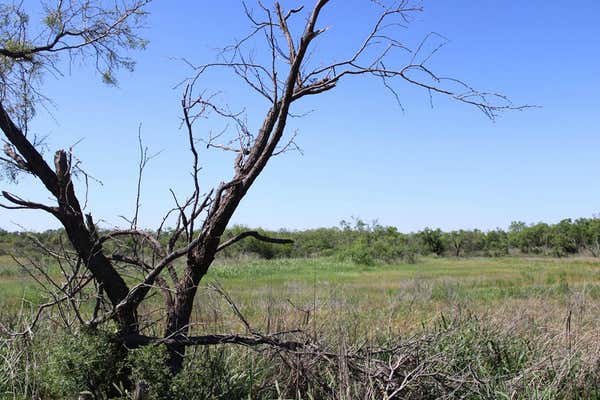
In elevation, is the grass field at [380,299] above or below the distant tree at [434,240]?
below

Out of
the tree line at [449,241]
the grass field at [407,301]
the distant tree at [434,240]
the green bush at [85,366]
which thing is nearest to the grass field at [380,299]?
the grass field at [407,301]

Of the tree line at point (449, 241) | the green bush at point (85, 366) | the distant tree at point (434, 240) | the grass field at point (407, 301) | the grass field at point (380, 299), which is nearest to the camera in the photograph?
the green bush at point (85, 366)

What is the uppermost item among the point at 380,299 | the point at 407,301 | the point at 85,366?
the point at 85,366

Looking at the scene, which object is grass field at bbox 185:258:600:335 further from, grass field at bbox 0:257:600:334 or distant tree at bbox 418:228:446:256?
distant tree at bbox 418:228:446:256

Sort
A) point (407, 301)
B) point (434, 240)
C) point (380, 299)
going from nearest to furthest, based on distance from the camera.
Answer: point (407, 301), point (380, 299), point (434, 240)

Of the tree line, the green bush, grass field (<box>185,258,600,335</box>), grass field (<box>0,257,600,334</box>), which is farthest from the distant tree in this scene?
the green bush

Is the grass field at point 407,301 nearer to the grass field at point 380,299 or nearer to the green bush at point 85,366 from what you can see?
the grass field at point 380,299

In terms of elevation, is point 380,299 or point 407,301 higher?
point 407,301

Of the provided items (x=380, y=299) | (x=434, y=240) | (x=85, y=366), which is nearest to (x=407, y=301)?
(x=380, y=299)

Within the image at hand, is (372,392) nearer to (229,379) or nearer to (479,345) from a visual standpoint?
(229,379)

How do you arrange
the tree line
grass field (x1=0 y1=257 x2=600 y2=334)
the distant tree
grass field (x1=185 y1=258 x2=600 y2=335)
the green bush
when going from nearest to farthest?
the green bush, grass field (x1=0 y1=257 x2=600 y2=334), grass field (x1=185 y1=258 x2=600 y2=335), the tree line, the distant tree

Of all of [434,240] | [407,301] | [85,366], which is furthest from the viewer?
[434,240]

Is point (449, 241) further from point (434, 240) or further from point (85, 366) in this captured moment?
point (85, 366)

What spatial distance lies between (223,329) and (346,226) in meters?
47.5
